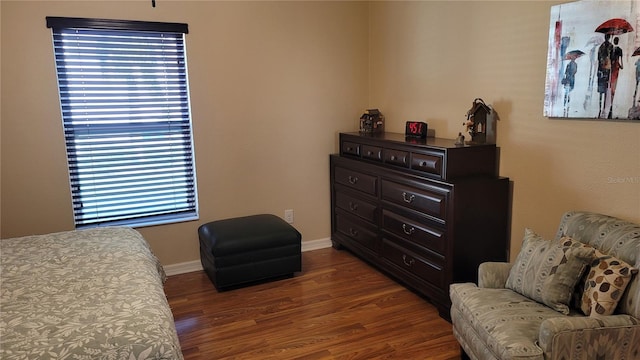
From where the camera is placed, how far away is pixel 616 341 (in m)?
1.90

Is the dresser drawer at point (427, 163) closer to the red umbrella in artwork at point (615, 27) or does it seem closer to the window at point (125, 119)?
the red umbrella in artwork at point (615, 27)

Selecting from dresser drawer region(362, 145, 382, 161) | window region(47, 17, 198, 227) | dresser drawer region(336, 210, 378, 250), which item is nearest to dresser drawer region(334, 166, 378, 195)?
dresser drawer region(362, 145, 382, 161)

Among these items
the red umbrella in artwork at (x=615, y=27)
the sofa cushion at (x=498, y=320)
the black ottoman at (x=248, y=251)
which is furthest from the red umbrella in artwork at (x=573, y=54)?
the black ottoman at (x=248, y=251)

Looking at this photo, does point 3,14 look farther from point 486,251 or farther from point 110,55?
point 486,251

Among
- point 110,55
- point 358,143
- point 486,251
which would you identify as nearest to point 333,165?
point 358,143

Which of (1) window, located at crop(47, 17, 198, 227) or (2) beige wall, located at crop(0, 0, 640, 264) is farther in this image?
(1) window, located at crop(47, 17, 198, 227)

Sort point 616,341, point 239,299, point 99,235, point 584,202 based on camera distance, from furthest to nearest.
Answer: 1. point 239,299
2. point 99,235
3. point 584,202
4. point 616,341

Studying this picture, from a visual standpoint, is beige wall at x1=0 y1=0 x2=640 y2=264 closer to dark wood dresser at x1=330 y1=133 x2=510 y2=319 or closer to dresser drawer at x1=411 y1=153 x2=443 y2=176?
dark wood dresser at x1=330 y1=133 x2=510 y2=319

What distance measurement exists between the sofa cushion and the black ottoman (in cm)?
147

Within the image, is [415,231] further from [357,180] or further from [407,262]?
[357,180]

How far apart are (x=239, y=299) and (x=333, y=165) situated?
4.98 ft

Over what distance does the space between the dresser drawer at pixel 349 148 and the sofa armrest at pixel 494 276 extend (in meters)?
1.68

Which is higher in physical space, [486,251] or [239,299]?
[486,251]

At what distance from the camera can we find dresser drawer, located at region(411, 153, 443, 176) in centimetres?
297
